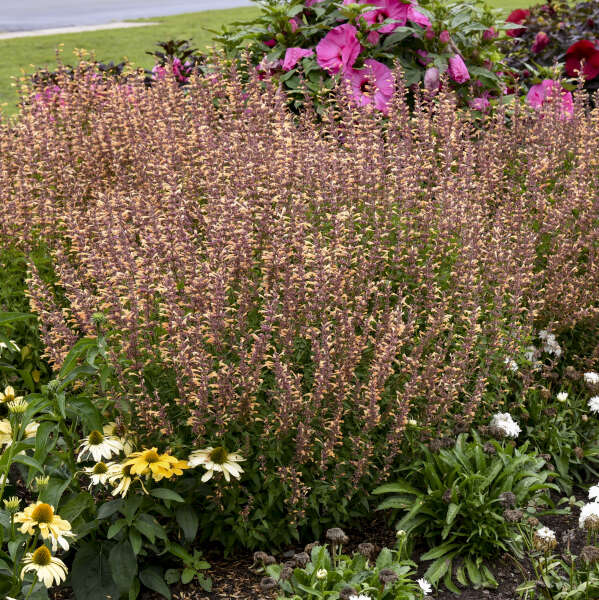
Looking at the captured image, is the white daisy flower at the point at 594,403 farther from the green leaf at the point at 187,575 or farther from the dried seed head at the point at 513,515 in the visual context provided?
the green leaf at the point at 187,575

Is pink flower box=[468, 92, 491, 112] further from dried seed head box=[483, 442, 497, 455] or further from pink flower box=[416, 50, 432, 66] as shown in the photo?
dried seed head box=[483, 442, 497, 455]

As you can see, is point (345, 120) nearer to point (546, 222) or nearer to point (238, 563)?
point (546, 222)

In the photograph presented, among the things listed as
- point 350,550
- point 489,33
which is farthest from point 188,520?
point 489,33

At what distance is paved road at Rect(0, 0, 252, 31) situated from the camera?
2064 centimetres

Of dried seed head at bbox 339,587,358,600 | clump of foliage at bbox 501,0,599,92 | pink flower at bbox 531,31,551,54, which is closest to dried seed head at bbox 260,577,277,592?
dried seed head at bbox 339,587,358,600

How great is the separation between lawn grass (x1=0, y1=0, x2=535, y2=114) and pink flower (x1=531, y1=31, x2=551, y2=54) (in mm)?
6559

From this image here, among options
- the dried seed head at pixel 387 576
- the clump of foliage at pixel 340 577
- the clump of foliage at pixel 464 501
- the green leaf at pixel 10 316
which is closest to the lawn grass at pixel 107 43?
the green leaf at pixel 10 316

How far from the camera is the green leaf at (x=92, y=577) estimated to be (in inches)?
117

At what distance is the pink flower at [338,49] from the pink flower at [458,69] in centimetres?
74

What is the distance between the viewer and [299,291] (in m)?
3.12

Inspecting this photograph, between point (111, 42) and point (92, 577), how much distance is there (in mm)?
15105

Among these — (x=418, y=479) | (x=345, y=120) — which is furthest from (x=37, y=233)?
(x=418, y=479)

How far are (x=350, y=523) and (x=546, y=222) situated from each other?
6.89ft

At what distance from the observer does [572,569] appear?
3000mm
